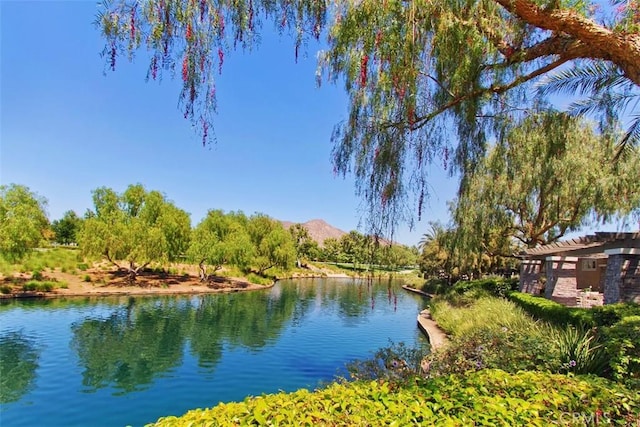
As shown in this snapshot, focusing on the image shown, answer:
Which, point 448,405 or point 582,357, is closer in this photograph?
point 448,405

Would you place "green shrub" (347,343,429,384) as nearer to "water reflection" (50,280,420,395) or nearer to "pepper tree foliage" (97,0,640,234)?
"water reflection" (50,280,420,395)

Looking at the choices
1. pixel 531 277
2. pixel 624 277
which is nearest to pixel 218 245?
pixel 531 277

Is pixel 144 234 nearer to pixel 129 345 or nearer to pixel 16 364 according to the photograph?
pixel 129 345

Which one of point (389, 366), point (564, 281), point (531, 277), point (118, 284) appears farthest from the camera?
point (118, 284)

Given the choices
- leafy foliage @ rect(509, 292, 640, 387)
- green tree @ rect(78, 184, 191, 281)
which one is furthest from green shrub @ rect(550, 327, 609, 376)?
green tree @ rect(78, 184, 191, 281)

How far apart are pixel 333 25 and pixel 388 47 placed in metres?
0.76

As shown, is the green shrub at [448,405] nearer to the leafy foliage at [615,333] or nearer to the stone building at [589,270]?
the leafy foliage at [615,333]

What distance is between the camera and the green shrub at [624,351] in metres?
4.57

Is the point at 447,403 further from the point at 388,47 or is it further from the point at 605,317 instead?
the point at 605,317

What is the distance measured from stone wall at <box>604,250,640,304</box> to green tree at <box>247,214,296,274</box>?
1176 inches

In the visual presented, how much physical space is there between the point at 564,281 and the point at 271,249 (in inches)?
1117

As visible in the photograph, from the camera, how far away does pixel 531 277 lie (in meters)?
16.1

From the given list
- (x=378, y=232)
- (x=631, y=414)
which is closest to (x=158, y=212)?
(x=378, y=232)

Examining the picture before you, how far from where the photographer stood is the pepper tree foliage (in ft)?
11.3
